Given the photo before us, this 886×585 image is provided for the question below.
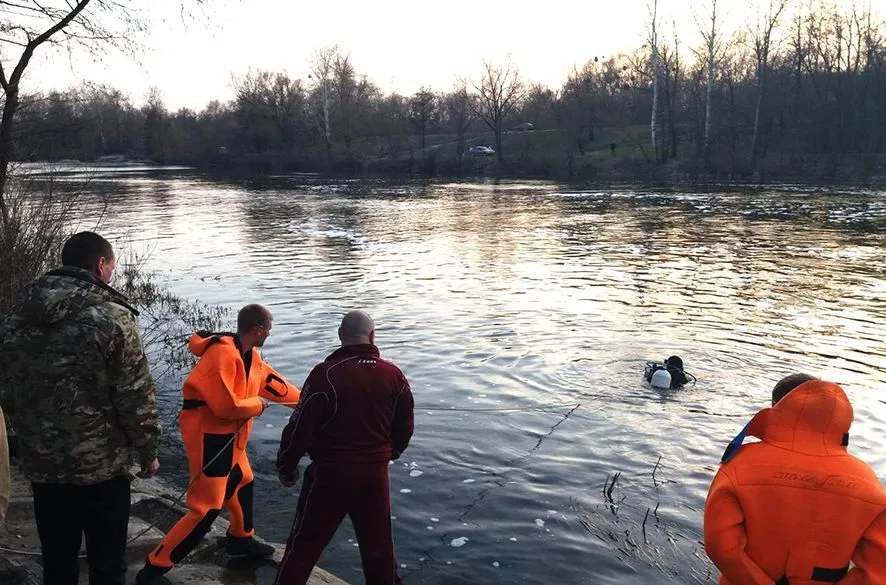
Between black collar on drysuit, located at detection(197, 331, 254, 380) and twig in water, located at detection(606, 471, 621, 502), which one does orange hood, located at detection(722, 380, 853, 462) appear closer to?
black collar on drysuit, located at detection(197, 331, 254, 380)

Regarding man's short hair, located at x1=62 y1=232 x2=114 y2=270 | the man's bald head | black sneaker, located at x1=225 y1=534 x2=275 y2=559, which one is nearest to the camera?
man's short hair, located at x1=62 y1=232 x2=114 y2=270

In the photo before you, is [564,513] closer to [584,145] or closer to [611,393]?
[611,393]

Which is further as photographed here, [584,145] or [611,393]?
[584,145]

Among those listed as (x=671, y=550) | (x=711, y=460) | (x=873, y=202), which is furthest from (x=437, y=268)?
(x=873, y=202)

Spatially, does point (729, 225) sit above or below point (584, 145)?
below

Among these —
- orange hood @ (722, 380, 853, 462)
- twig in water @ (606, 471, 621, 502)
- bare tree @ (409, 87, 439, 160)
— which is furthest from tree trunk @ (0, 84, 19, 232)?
bare tree @ (409, 87, 439, 160)

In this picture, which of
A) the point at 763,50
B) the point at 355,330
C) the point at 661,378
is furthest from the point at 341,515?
the point at 763,50

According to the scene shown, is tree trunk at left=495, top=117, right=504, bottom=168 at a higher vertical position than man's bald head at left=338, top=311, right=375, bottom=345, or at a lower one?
higher

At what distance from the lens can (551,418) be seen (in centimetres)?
990

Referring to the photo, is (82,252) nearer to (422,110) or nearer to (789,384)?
(789,384)

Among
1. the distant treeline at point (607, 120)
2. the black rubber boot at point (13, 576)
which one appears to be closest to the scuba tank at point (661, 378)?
the black rubber boot at point (13, 576)

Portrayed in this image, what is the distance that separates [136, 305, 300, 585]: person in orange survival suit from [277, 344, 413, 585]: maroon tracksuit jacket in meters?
0.57

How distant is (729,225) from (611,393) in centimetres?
2242

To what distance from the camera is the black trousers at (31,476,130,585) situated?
3.98 metres
